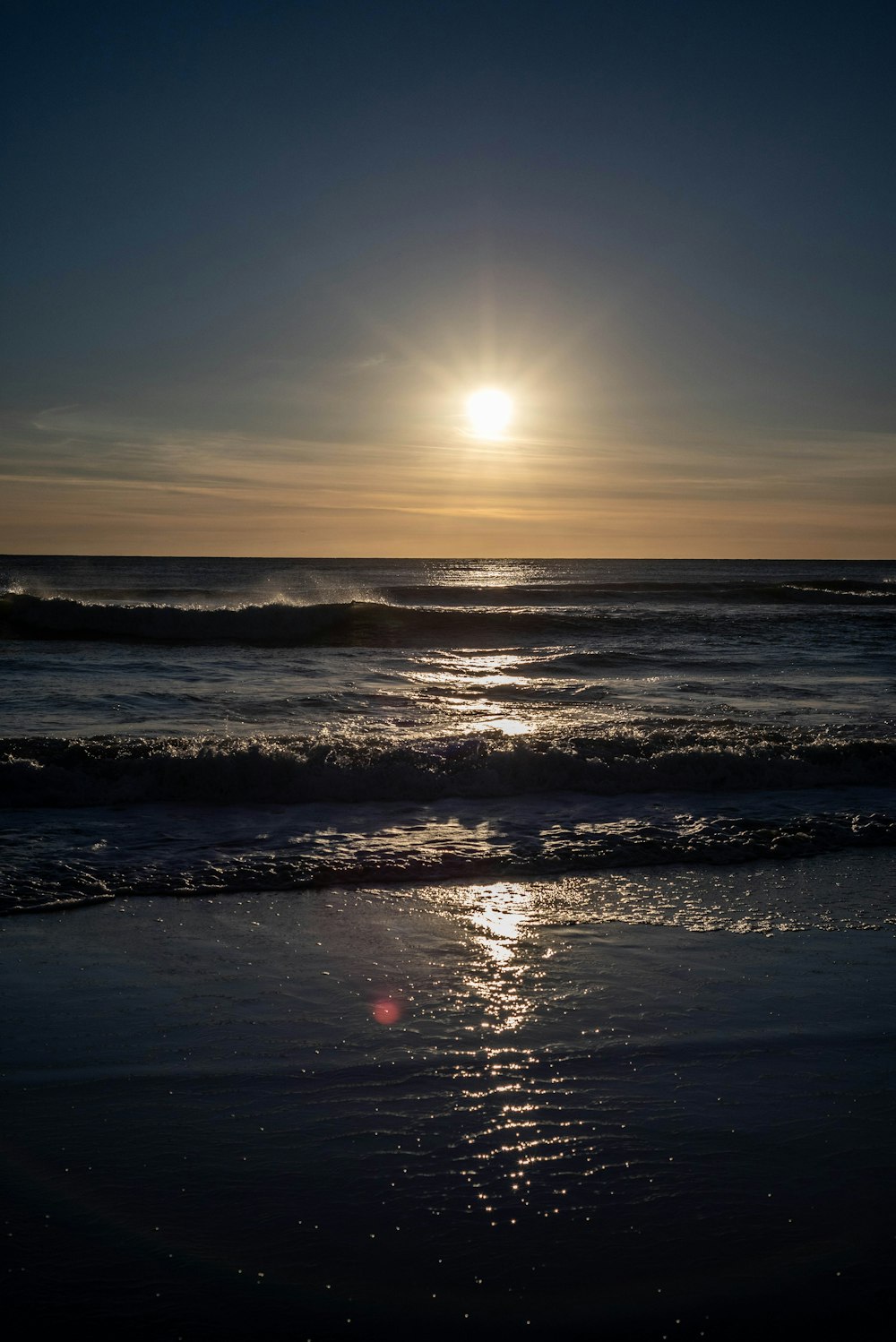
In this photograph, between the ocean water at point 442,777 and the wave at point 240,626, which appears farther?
the wave at point 240,626

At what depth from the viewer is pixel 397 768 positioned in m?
8.88

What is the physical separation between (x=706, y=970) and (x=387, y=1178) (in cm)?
217

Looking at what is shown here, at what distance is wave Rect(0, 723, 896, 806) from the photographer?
835 cm

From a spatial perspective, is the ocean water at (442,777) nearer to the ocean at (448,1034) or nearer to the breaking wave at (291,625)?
the ocean at (448,1034)

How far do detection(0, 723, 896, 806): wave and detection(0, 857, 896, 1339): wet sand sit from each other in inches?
134

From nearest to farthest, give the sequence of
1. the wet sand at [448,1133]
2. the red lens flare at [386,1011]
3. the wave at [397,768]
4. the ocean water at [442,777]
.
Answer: the wet sand at [448,1133], the red lens flare at [386,1011], the ocean water at [442,777], the wave at [397,768]

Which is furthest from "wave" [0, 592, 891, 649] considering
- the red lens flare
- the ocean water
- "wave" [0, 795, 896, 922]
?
the red lens flare

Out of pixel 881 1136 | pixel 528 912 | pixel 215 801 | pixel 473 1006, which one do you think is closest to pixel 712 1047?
pixel 881 1136

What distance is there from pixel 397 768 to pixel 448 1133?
5.81m

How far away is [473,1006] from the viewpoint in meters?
4.12

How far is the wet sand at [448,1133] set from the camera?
94.3 inches

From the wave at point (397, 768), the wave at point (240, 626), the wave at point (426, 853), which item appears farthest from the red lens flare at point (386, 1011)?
the wave at point (240, 626)

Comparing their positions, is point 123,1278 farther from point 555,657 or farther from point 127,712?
point 555,657

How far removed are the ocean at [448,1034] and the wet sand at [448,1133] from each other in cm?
1
